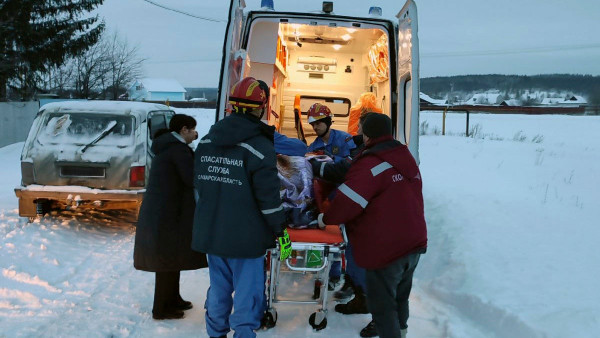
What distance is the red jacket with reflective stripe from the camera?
11.7 feet

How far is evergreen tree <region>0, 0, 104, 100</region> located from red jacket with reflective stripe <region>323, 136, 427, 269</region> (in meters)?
18.7

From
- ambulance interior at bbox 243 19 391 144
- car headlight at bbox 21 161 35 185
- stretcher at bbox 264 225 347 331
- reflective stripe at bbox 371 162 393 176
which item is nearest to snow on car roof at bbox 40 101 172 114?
car headlight at bbox 21 161 35 185

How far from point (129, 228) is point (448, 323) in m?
5.02

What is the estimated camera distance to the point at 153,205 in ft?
13.8

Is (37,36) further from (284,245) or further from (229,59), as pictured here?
(284,245)

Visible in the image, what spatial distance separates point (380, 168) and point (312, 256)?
1020 mm

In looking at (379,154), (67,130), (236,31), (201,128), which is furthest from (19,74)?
→ (379,154)

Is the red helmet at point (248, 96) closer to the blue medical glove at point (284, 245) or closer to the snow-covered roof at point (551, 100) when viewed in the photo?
the blue medical glove at point (284, 245)

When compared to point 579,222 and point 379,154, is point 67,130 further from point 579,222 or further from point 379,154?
point 579,222

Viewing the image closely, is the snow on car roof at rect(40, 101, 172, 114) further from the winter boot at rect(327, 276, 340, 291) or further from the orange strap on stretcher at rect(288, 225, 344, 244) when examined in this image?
the orange strap on stretcher at rect(288, 225, 344, 244)

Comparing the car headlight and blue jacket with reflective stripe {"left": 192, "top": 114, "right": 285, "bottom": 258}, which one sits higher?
blue jacket with reflective stripe {"left": 192, "top": 114, "right": 285, "bottom": 258}

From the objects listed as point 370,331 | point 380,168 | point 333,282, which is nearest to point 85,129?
point 333,282

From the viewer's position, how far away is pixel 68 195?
6965 mm

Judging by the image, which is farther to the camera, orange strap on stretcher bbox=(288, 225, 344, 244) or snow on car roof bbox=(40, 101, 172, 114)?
snow on car roof bbox=(40, 101, 172, 114)
